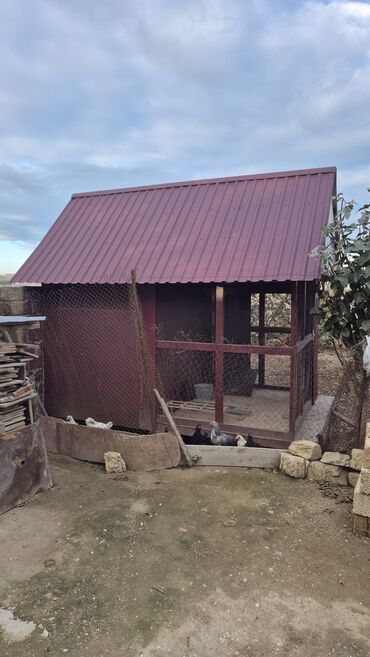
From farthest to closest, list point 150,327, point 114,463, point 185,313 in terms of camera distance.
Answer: point 185,313, point 150,327, point 114,463

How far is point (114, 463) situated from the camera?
5.88 meters

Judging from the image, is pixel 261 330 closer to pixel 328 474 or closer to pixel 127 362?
pixel 127 362

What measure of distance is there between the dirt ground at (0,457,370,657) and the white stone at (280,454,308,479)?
0.12 m

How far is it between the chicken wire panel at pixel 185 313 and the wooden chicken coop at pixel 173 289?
0.04 metres

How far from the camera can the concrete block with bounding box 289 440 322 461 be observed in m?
5.61

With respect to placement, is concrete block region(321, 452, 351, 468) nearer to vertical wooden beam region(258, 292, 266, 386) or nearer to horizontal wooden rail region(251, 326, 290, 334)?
horizontal wooden rail region(251, 326, 290, 334)

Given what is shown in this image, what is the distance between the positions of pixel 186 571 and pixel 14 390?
2992mm

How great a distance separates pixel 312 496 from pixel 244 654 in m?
2.53

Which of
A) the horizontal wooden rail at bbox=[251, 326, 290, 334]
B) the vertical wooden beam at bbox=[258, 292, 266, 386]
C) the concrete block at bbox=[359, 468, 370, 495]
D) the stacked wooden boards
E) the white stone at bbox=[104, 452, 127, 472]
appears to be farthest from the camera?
the vertical wooden beam at bbox=[258, 292, 266, 386]

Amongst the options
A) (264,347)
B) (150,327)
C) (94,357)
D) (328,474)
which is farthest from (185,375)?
(328,474)

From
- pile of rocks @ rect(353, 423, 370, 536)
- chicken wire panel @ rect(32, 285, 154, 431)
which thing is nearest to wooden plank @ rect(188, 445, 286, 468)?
chicken wire panel @ rect(32, 285, 154, 431)

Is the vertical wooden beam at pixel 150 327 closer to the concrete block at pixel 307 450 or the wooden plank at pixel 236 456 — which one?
the wooden plank at pixel 236 456

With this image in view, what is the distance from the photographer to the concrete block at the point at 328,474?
540 cm

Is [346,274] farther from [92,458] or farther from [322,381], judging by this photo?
[322,381]
